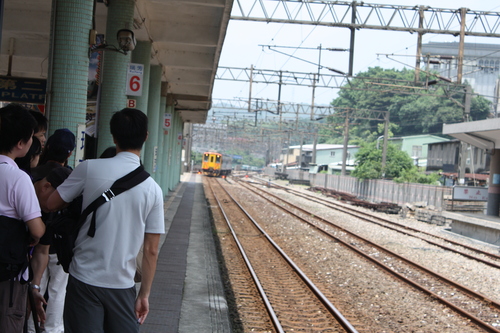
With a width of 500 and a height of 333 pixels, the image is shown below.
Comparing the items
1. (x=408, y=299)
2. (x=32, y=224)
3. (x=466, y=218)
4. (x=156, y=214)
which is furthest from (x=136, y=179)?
(x=466, y=218)

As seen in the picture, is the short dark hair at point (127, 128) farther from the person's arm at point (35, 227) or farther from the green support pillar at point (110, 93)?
the green support pillar at point (110, 93)

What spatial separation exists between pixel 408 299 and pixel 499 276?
326 centimetres

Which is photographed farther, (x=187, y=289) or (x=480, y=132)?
(x=480, y=132)

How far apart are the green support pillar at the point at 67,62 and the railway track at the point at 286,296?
319 cm

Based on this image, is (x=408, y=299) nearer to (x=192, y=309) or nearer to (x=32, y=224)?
(x=192, y=309)

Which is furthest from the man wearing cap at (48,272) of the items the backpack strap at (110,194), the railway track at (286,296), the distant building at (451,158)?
the distant building at (451,158)

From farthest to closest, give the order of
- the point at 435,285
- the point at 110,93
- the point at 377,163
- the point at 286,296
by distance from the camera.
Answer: the point at 377,163 → the point at 435,285 → the point at 110,93 → the point at 286,296

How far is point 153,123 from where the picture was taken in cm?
1486

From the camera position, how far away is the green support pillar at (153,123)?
47.6ft

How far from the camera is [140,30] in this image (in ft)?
37.2

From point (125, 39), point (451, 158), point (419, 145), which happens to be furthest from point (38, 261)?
point (419, 145)

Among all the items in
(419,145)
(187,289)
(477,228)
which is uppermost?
(419,145)

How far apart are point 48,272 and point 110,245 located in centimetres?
160

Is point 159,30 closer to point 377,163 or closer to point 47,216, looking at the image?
point 47,216
